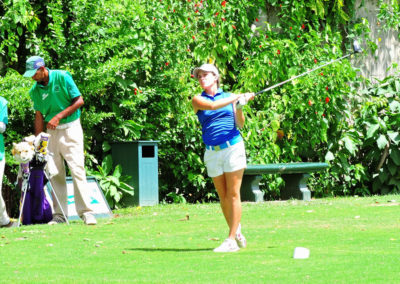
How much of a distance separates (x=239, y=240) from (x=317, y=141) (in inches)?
277

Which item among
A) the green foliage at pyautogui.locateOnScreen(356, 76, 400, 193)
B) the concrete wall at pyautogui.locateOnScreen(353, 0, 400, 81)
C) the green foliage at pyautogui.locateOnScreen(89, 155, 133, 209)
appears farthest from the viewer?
the concrete wall at pyautogui.locateOnScreen(353, 0, 400, 81)

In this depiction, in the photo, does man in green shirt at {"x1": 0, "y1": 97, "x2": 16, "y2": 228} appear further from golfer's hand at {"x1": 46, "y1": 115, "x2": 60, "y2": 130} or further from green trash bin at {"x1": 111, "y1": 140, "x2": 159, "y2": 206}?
green trash bin at {"x1": 111, "y1": 140, "x2": 159, "y2": 206}

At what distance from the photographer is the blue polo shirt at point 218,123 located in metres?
7.01

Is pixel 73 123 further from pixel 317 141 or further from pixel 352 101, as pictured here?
pixel 352 101

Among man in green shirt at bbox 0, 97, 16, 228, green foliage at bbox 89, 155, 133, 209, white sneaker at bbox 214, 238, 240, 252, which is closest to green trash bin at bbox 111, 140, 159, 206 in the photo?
green foliage at bbox 89, 155, 133, 209

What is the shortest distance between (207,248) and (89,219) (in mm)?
2557

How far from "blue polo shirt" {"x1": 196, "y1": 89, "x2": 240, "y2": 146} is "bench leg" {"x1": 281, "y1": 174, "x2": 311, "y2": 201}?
6130 mm

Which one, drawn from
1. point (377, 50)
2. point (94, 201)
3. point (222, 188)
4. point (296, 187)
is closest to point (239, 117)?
point (222, 188)

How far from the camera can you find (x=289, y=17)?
557 inches

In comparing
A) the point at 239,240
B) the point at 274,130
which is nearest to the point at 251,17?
the point at 274,130

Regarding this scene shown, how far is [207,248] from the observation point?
7121 millimetres

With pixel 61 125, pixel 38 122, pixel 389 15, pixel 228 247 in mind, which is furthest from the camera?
pixel 389 15

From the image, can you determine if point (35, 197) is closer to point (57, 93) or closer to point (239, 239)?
point (57, 93)

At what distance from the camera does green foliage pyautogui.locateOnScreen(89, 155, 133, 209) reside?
37.1 feet
